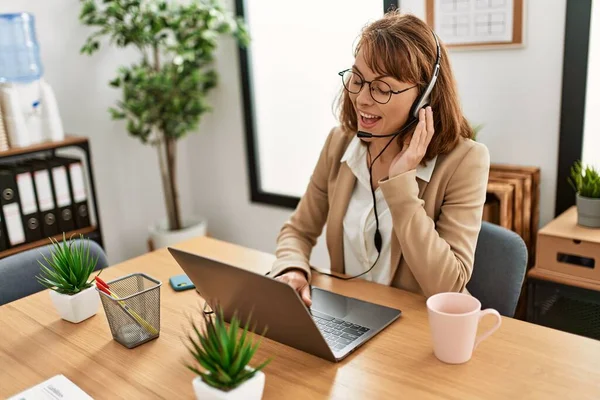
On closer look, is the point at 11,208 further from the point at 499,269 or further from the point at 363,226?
the point at 499,269

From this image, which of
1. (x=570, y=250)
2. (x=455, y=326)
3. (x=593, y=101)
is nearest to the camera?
(x=455, y=326)

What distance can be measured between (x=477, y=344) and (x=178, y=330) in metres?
0.59

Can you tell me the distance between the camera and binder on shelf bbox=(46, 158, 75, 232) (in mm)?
2525

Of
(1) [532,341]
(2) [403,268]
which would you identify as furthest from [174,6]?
(1) [532,341]

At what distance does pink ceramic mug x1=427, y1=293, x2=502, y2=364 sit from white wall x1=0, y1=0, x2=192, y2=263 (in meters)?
2.38

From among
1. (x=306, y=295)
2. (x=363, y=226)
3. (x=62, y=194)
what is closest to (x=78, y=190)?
(x=62, y=194)

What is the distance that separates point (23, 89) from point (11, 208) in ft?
1.60

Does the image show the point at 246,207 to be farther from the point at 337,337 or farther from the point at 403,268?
the point at 337,337

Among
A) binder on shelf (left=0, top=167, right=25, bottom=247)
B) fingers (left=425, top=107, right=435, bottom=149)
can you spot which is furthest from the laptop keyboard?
binder on shelf (left=0, top=167, right=25, bottom=247)

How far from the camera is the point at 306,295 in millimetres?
1329

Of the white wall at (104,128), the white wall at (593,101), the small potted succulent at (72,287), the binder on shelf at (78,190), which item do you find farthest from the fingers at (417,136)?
the white wall at (104,128)

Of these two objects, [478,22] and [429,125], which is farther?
[478,22]

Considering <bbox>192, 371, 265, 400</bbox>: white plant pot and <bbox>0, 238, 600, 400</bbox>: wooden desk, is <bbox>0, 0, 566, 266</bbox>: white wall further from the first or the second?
<bbox>192, 371, 265, 400</bbox>: white plant pot

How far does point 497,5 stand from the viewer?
7.13 feet
